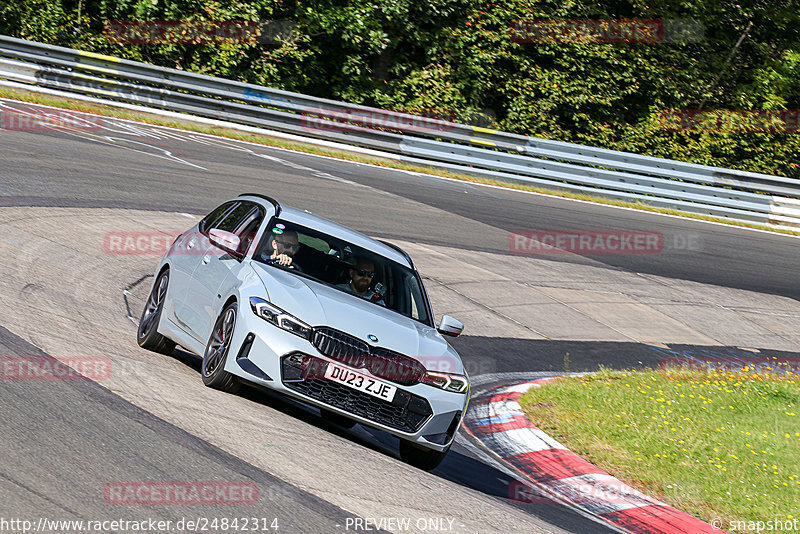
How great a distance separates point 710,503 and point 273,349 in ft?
12.2

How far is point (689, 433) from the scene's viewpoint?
9.95 metres

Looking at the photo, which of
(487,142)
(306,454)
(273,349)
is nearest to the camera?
(306,454)

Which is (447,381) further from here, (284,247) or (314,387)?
(284,247)

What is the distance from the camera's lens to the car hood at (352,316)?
7355mm

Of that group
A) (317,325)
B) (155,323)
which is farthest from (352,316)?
(155,323)

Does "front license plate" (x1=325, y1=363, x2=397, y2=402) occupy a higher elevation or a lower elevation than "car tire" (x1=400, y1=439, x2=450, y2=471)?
higher

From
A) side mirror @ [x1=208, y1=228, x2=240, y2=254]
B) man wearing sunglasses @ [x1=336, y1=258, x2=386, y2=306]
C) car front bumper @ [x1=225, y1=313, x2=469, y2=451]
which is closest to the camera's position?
car front bumper @ [x1=225, y1=313, x2=469, y2=451]

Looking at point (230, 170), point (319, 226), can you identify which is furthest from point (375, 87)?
point (319, 226)

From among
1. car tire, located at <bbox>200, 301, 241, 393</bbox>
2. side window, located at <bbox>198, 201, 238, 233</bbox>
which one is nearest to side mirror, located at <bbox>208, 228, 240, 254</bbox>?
car tire, located at <bbox>200, 301, 241, 393</bbox>

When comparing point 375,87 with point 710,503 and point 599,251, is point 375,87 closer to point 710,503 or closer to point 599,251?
point 599,251

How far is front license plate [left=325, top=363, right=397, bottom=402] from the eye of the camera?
23.4 feet

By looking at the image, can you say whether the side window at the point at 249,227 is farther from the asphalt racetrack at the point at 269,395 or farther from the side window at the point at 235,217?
the asphalt racetrack at the point at 269,395

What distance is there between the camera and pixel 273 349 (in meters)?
7.13

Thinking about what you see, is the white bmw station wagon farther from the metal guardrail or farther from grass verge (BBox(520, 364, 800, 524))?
the metal guardrail
